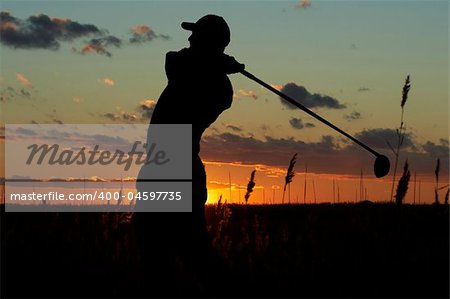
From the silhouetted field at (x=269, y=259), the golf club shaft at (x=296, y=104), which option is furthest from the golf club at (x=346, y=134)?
the silhouetted field at (x=269, y=259)

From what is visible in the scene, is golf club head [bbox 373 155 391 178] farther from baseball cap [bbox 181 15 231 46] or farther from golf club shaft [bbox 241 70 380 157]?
baseball cap [bbox 181 15 231 46]

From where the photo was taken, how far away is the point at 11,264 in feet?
29.0

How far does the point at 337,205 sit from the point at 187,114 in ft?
33.0

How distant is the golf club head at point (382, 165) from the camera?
1013 centimetres

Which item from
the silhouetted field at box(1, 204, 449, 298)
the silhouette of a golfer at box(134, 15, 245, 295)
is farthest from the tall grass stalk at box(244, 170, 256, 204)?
the silhouette of a golfer at box(134, 15, 245, 295)

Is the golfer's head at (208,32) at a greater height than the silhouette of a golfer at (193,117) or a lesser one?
Answer: greater

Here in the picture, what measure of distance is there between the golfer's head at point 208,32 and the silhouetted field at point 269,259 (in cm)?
237

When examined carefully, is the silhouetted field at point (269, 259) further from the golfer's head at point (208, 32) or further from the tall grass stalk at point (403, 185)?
the golfer's head at point (208, 32)

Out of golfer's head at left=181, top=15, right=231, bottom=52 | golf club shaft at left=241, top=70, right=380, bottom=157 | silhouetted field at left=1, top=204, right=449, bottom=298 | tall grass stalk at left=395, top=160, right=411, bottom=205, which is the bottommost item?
silhouetted field at left=1, top=204, right=449, bottom=298

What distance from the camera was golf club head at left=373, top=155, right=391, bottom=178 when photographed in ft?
33.2

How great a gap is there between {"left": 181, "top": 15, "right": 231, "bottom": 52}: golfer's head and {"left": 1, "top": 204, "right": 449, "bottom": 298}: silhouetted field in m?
2.37

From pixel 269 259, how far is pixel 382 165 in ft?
7.89

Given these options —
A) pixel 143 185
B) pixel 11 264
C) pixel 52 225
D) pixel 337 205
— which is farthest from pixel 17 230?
pixel 337 205

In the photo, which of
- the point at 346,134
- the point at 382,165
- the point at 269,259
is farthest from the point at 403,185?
the point at 269,259
